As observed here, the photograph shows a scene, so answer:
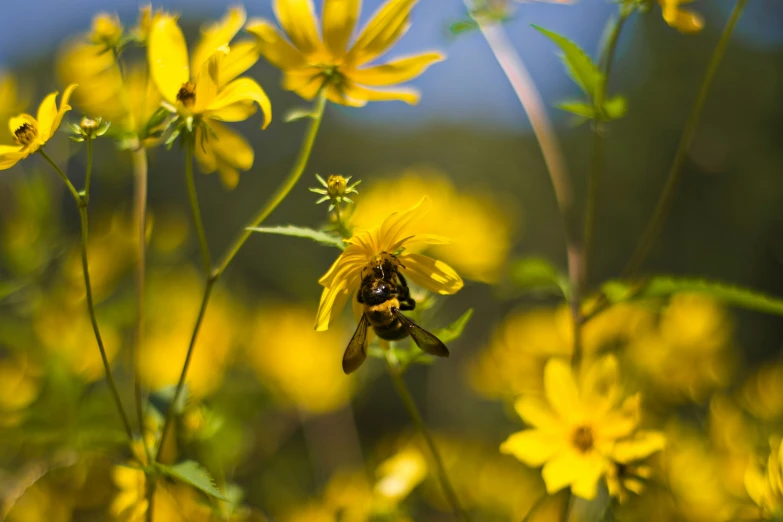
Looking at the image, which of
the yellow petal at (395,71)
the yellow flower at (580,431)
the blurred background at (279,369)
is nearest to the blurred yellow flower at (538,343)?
the blurred background at (279,369)

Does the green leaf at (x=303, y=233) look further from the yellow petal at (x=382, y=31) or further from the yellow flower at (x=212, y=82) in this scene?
the yellow petal at (x=382, y=31)

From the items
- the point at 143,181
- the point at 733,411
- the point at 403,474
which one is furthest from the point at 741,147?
the point at 143,181

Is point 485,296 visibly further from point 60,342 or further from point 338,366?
point 60,342

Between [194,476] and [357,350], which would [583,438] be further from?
[194,476]

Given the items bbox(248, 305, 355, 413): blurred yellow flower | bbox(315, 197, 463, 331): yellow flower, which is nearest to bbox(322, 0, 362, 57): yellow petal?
bbox(315, 197, 463, 331): yellow flower

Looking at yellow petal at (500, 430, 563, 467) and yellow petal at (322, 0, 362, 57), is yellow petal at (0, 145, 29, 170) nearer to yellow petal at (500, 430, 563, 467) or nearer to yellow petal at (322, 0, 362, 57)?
yellow petal at (322, 0, 362, 57)
